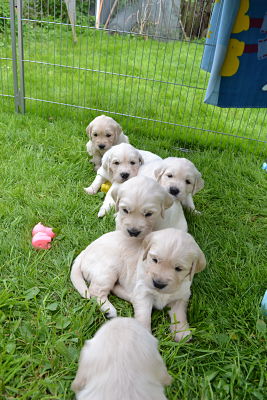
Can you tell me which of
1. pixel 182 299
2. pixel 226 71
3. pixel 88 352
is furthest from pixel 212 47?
pixel 88 352

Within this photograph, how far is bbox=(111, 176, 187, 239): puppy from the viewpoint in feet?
9.57

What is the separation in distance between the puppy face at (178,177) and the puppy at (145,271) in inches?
27.2

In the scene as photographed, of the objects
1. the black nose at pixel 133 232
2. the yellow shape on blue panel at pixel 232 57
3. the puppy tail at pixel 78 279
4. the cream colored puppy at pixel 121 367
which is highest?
the yellow shape on blue panel at pixel 232 57

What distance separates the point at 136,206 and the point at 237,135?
3.21 meters

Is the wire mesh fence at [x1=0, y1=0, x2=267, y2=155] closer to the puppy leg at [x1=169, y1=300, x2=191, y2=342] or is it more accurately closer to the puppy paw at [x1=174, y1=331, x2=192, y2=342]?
the puppy leg at [x1=169, y1=300, x2=191, y2=342]

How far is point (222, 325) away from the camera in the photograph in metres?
2.68

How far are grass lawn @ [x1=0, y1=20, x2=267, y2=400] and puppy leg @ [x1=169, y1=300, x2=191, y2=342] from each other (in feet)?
0.20

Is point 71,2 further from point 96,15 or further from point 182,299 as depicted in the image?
point 182,299

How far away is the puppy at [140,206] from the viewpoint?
9.57 feet

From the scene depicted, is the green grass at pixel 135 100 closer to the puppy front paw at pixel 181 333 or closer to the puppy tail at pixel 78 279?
the puppy tail at pixel 78 279

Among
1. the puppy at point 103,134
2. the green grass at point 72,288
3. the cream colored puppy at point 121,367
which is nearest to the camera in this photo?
the cream colored puppy at point 121,367

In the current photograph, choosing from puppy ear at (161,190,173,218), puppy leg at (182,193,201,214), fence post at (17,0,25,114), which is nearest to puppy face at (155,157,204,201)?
puppy ear at (161,190,173,218)

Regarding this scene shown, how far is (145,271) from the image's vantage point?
8.54 ft

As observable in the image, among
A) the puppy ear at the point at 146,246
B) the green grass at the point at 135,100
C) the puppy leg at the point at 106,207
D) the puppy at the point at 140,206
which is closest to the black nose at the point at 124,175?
the puppy leg at the point at 106,207
